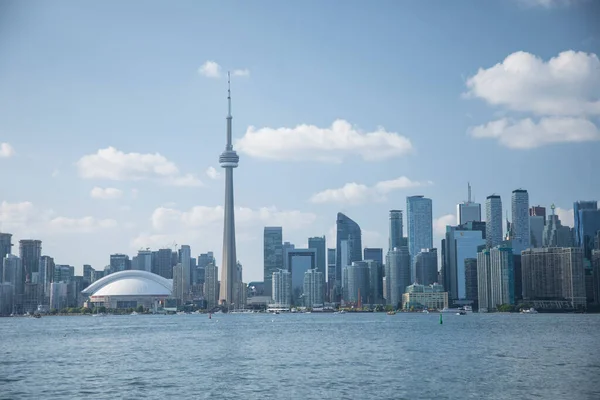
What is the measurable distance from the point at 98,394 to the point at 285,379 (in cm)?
1549

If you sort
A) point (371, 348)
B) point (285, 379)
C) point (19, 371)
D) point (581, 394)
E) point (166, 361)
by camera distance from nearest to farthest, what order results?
point (581, 394) → point (285, 379) → point (19, 371) → point (166, 361) → point (371, 348)

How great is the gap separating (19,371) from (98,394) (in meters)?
22.1

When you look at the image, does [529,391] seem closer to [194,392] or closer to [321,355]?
[194,392]

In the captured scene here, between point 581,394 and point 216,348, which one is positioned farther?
point 216,348

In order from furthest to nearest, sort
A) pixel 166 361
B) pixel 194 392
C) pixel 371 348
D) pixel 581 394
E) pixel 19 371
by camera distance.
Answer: pixel 371 348 → pixel 166 361 → pixel 19 371 → pixel 194 392 → pixel 581 394

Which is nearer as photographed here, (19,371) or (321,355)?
(19,371)

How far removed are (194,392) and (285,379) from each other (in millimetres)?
9740

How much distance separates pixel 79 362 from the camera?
8388 cm

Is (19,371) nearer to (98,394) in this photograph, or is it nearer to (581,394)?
(98,394)

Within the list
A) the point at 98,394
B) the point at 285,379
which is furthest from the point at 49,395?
the point at 285,379

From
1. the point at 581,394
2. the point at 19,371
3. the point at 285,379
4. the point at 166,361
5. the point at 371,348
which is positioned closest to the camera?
the point at 581,394

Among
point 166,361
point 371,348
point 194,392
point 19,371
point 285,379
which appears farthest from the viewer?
point 371,348

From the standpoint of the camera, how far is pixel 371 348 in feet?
320

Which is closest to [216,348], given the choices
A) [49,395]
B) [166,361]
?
[166,361]
